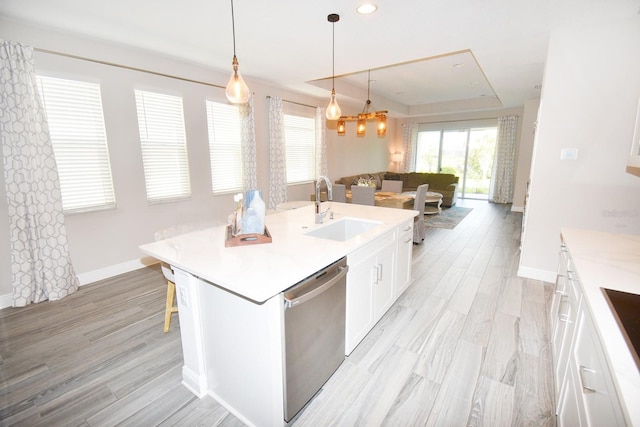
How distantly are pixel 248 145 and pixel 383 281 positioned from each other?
130 inches

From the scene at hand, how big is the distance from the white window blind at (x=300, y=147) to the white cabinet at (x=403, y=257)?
3.39m

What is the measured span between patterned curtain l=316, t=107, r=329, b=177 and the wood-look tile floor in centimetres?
372

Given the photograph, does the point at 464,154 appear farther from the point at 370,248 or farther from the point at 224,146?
the point at 370,248

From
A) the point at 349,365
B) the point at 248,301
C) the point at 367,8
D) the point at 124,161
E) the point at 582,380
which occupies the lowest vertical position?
the point at 349,365

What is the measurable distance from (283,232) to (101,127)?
269 cm

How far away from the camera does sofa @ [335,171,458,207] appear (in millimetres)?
7419

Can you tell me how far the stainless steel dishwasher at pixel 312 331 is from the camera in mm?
Result: 1424

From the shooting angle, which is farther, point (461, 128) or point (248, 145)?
point (461, 128)

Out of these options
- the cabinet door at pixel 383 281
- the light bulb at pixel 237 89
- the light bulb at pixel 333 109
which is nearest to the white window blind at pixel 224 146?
the light bulb at pixel 333 109

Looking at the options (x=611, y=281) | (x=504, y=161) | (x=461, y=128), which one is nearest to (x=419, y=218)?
(x=611, y=281)

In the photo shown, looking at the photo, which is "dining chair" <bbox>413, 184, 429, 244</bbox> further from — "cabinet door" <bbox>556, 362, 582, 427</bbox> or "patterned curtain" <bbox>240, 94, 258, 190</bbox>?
"cabinet door" <bbox>556, 362, 582, 427</bbox>

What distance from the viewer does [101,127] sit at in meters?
3.26

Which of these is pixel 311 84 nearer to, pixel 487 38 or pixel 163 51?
pixel 163 51

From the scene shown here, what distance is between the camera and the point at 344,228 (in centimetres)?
275
